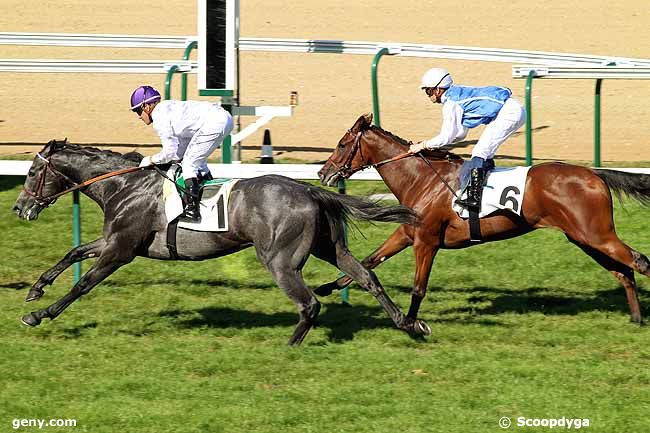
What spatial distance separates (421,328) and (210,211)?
1.66 m

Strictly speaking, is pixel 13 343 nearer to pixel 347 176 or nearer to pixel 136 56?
pixel 347 176

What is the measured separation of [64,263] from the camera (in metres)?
8.75

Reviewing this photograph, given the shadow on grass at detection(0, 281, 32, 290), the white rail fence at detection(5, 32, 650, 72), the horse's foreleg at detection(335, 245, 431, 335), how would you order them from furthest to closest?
1. the white rail fence at detection(5, 32, 650, 72)
2. the shadow on grass at detection(0, 281, 32, 290)
3. the horse's foreleg at detection(335, 245, 431, 335)

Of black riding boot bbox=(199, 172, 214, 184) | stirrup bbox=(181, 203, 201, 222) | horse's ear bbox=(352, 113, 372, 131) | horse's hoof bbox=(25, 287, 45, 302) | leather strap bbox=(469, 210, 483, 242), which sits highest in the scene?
horse's ear bbox=(352, 113, 372, 131)

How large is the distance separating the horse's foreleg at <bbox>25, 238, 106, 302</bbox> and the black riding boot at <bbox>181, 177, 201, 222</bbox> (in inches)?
27.1

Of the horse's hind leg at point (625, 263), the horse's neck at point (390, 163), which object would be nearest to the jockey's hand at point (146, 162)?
the horse's neck at point (390, 163)

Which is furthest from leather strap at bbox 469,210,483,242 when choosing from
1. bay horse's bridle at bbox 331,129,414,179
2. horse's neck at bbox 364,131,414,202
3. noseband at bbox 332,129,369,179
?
noseband at bbox 332,129,369,179

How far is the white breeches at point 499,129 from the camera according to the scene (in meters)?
8.84

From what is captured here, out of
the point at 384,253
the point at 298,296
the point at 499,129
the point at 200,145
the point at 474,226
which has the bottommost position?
the point at 298,296

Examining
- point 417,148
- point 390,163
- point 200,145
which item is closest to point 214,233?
point 200,145

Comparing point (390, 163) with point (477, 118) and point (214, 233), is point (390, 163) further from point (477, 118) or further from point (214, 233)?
point (214, 233)

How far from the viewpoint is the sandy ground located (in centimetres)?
1454

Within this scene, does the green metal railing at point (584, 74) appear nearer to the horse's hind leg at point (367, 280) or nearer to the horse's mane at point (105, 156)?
the horse's hind leg at point (367, 280)

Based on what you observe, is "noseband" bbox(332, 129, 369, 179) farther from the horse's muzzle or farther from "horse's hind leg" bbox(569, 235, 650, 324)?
the horse's muzzle
